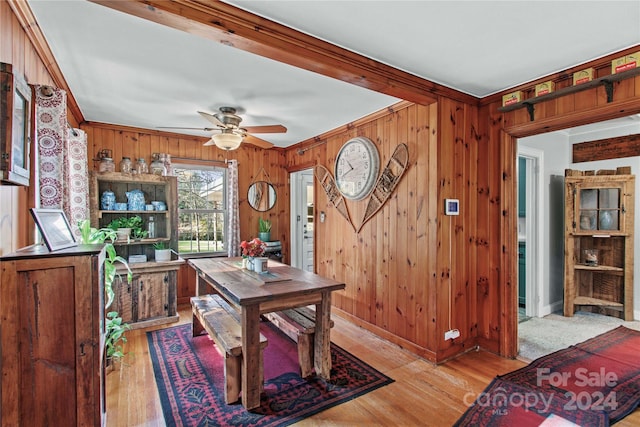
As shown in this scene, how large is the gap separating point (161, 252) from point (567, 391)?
4.02 metres

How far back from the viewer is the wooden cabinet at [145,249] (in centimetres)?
347

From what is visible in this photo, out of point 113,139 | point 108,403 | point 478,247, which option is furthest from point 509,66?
point 113,139

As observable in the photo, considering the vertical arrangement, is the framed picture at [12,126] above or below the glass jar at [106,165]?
below

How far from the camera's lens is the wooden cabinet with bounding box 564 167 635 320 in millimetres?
3684

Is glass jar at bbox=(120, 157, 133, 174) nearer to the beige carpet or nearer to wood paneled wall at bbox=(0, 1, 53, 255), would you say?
wood paneled wall at bbox=(0, 1, 53, 255)

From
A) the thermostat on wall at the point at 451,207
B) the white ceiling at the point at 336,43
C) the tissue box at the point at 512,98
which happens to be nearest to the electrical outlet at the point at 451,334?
the thermostat on wall at the point at 451,207

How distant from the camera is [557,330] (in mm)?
3404

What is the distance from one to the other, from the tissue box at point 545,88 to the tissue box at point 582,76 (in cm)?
14

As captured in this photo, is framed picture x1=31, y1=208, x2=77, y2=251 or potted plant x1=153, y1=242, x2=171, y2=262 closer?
framed picture x1=31, y1=208, x2=77, y2=251

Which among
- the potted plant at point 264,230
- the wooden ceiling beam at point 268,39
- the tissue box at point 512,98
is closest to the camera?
the wooden ceiling beam at point 268,39

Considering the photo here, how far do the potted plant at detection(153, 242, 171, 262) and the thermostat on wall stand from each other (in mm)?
3128

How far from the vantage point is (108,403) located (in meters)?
2.13

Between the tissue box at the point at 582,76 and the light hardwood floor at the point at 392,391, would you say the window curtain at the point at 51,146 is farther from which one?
the tissue box at the point at 582,76

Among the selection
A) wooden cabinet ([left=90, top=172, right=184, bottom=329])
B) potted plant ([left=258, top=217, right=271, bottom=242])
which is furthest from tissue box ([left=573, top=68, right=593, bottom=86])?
wooden cabinet ([left=90, top=172, right=184, bottom=329])
